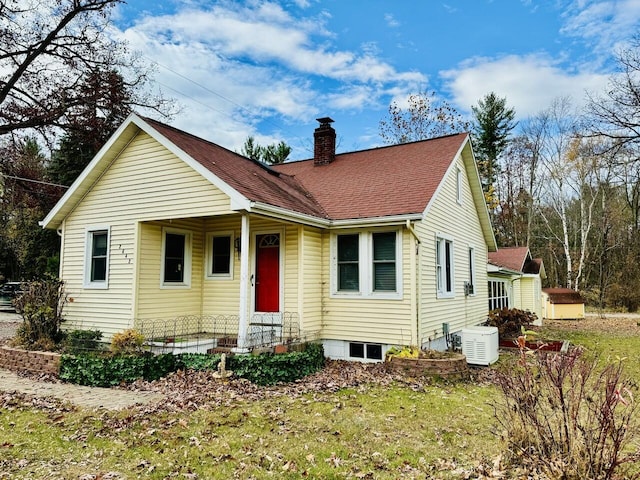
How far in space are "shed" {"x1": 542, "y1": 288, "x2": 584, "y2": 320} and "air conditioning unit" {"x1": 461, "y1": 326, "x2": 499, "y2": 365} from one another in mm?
16271

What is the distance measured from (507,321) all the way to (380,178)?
8.23m

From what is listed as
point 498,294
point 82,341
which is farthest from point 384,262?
point 498,294

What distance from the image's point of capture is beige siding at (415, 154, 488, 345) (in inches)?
412

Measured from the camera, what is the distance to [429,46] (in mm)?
15617

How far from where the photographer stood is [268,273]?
35.9 ft

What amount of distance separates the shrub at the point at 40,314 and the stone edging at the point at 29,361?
0.41 meters

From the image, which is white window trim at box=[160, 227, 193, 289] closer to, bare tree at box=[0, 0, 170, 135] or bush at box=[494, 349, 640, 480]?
bush at box=[494, 349, 640, 480]

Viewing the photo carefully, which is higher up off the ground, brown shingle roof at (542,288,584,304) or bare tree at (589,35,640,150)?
bare tree at (589,35,640,150)

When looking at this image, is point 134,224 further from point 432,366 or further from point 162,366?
point 432,366

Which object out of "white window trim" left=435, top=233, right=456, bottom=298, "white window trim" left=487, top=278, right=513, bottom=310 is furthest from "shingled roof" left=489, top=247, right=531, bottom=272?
"white window trim" left=435, top=233, right=456, bottom=298

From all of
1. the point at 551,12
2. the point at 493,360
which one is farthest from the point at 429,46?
the point at 493,360

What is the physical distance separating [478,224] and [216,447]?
1333 centimetres

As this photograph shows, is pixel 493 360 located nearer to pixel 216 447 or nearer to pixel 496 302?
pixel 216 447

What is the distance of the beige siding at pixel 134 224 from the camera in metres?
9.71
